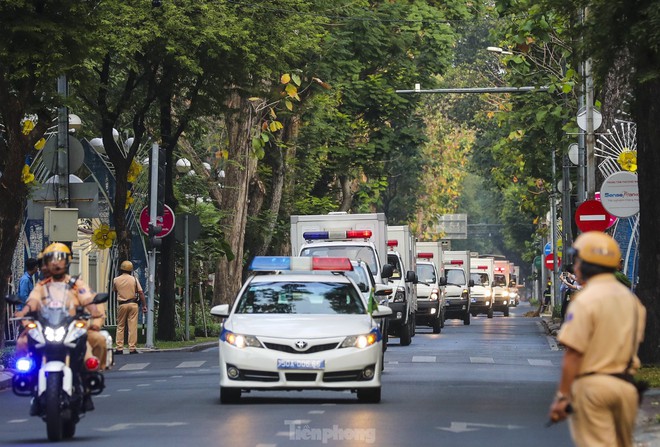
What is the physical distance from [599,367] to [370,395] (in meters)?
10.1

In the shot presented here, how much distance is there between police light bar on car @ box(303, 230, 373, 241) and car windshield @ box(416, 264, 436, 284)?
11.5 meters

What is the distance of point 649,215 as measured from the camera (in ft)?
75.2

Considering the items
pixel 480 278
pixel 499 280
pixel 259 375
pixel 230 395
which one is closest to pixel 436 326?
pixel 230 395

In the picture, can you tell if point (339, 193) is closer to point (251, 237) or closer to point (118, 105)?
point (251, 237)

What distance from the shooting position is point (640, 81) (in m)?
20.0

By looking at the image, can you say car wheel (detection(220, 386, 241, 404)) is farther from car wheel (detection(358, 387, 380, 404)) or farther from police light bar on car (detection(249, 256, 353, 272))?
police light bar on car (detection(249, 256, 353, 272))

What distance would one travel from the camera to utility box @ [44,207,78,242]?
27.5 metres

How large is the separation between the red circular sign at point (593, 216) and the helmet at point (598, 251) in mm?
23193

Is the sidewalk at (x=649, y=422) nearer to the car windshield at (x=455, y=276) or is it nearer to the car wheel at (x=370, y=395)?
the car wheel at (x=370, y=395)

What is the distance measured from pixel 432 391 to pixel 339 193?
40.2 meters

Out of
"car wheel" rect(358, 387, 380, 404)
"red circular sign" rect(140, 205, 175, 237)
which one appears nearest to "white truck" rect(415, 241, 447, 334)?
"red circular sign" rect(140, 205, 175, 237)

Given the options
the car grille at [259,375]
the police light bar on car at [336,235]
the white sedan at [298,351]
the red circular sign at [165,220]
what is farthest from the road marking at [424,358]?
the car grille at [259,375]

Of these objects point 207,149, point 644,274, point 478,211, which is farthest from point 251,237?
point 478,211

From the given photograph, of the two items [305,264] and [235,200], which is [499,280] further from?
[305,264]
